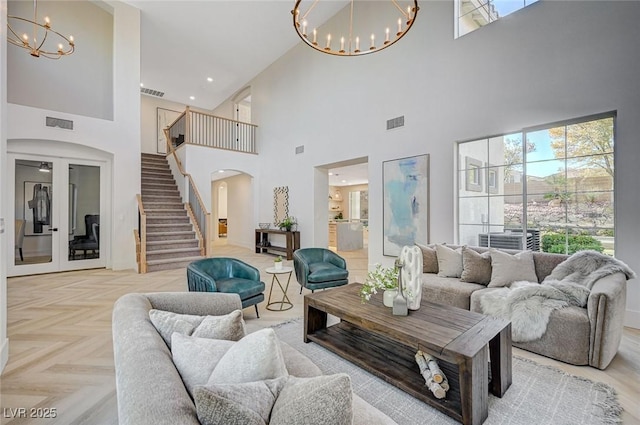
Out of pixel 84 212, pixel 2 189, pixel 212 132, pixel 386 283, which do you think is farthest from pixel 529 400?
pixel 212 132

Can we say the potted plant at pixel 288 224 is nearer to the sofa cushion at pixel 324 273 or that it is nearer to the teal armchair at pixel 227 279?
the sofa cushion at pixel 324 273

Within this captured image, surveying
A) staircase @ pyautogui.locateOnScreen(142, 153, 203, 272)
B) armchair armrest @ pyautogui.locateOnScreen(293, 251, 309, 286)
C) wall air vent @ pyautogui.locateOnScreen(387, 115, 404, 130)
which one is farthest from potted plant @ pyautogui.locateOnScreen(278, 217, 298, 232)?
wall air vent @ pyautogui.locateOnScreen(387, 115, 404, 130)

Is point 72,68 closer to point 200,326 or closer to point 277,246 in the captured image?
point 277,246

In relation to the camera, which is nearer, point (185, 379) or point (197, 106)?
point (185, 379)

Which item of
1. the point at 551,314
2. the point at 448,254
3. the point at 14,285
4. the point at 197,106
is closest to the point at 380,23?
the point at 448,254

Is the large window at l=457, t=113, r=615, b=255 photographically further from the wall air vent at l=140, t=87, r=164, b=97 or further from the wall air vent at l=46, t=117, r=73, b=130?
the wall air vent at l=140, t=87, r=164, b=97

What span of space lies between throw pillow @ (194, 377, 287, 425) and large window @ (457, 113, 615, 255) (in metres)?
4.19

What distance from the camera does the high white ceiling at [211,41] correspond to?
6.25m

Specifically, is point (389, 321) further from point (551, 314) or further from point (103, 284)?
point (103, 284)

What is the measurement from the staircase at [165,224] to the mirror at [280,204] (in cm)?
231

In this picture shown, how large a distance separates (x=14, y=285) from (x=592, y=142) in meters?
8.57

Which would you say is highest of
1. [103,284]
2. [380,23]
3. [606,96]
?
[380,23]

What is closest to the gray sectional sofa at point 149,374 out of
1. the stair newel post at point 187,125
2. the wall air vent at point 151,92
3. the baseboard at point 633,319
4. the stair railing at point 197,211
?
the baseboard at point 633,319

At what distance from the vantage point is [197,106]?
11758 mm
